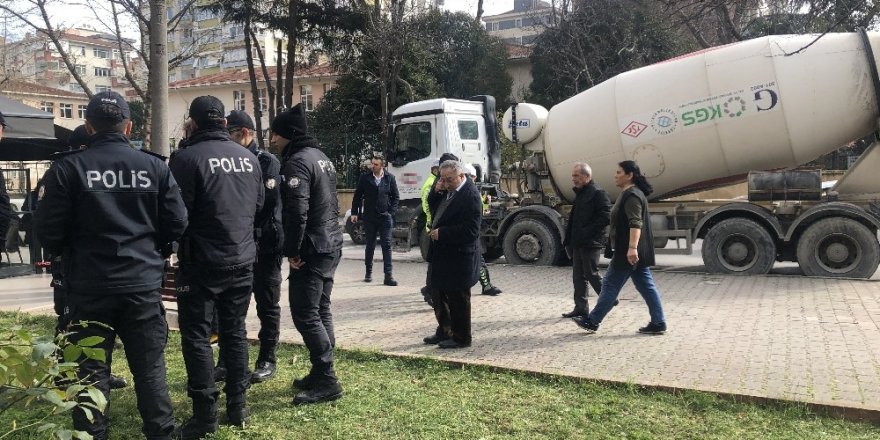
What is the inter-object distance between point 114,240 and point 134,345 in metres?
0.57

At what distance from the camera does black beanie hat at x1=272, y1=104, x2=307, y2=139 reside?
5219mm

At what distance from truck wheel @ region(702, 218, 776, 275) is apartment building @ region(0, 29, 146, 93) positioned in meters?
8.69

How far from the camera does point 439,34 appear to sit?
30125mm

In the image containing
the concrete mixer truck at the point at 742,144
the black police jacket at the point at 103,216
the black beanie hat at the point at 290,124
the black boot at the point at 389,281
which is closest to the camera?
the black police jacket at the point at 103,216

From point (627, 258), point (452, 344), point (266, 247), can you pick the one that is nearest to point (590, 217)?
point (627, 258)

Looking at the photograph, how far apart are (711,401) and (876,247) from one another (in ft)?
22.6

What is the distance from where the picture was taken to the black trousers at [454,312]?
6.39 metres

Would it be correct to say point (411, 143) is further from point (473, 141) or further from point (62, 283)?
point (62, 283)

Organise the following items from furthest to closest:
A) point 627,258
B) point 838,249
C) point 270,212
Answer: point 838,249, point 627,258, point 270,212

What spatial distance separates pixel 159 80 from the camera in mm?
8109

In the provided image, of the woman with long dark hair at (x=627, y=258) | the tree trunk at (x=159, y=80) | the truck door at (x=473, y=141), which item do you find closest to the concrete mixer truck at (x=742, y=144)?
the truck door at (x=473, y=141)

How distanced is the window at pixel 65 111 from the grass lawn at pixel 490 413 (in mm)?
67025

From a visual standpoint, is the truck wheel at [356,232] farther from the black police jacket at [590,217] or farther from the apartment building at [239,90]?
the apartment building at [239,90]

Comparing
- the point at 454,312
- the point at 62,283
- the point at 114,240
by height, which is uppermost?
the point at 114,240
